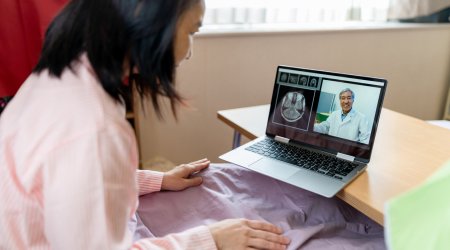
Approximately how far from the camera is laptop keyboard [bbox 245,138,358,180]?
833 millimetres

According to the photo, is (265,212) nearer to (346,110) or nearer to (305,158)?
(305,158)

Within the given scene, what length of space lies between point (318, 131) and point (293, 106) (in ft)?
0.30

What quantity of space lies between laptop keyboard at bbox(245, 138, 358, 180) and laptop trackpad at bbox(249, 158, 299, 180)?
0.07 feet

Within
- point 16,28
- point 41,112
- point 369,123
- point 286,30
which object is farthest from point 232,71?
point 41,112

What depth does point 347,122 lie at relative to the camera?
0.88 metres

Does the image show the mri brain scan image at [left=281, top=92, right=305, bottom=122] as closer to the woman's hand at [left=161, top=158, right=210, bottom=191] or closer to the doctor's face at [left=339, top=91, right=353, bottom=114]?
the doctor's face at [left=339, top=91, right=353, bottom=114]

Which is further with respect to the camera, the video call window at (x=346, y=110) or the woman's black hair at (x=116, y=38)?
the video call window at (x=346, y=110)

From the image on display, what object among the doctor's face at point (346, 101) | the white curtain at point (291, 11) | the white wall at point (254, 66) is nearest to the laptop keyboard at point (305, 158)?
the doctor's face at point (346, 101)

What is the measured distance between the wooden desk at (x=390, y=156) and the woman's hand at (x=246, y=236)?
17 centimetres

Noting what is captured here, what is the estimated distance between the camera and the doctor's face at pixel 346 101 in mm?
874

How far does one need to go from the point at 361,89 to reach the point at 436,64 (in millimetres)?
1798

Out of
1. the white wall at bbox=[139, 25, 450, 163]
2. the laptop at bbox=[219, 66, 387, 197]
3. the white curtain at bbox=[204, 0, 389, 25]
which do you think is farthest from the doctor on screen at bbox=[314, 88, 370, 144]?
the white curtain at bbox=[204, 0, 389, 25]

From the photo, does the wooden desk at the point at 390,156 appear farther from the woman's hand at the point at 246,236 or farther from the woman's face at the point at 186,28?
the woman's face at the point at 186,28

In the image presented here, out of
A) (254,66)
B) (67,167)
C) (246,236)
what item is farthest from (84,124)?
(254,66)
